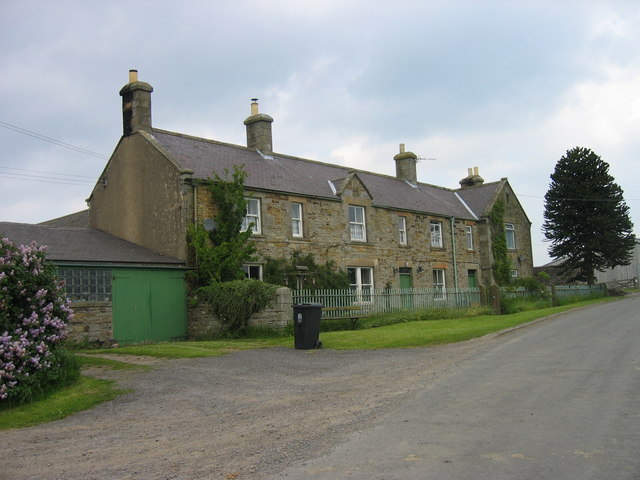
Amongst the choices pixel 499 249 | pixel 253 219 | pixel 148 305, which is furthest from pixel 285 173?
pixel 499 249

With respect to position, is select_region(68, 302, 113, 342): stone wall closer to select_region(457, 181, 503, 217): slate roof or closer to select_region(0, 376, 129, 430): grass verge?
select_region(0, 376, 129, 430): grass verge

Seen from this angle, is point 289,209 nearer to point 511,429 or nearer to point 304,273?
point 304,273

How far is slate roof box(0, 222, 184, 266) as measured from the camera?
20328 mm

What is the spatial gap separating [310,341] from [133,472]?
32.0ft

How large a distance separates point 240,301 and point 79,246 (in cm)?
608

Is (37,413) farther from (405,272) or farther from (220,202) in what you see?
(405,272)

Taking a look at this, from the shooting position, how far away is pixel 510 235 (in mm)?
39875

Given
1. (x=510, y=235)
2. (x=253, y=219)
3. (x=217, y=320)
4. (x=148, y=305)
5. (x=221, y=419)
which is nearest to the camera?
(x=221, y=419)

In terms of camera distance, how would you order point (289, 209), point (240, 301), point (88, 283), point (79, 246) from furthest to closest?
point (289, 209), point (79, 246), point (240, 301), point (88, 283)

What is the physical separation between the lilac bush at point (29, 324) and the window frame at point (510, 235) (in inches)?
1266

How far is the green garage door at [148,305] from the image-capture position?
20570 millimetres

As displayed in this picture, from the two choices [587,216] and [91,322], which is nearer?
[91,322]

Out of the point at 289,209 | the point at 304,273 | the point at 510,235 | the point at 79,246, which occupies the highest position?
the point at 289,209

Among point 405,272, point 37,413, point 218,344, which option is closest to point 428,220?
point 405,272
